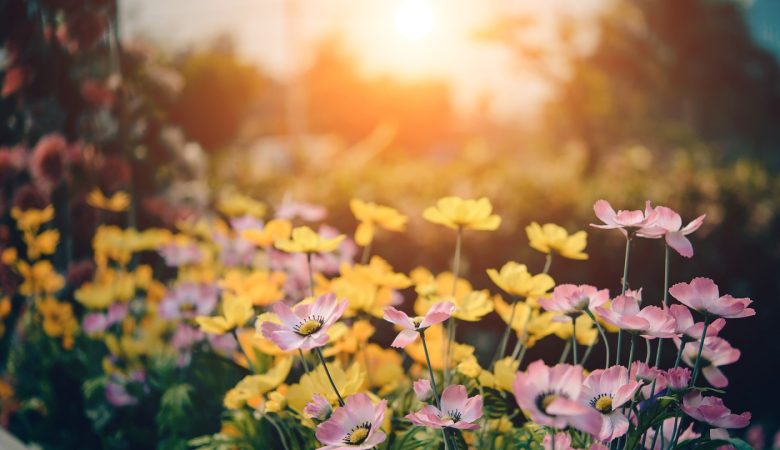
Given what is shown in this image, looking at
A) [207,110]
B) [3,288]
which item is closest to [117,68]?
[3,288]

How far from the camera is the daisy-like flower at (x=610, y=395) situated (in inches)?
30.6

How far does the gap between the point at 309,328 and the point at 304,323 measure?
25mm

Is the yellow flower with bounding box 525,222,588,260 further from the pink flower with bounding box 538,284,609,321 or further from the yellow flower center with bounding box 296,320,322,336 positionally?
the yellow flower center with bounding box 296,320,322,336

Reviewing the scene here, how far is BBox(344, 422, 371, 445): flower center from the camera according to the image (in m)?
0.85

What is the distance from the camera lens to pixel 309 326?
0.93 m

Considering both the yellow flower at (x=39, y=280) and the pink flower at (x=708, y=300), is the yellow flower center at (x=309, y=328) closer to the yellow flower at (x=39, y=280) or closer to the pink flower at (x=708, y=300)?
the pink flower at (x=708, y=300)

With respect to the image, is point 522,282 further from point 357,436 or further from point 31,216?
point 31,216

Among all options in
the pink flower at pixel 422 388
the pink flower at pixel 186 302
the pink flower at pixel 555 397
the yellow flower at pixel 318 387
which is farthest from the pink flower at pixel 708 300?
the pink flower at pixel 186 302

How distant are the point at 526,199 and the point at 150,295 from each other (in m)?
2.04

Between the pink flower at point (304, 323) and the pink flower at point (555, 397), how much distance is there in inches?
11.5

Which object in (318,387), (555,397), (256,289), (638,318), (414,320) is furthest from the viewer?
(256,289)

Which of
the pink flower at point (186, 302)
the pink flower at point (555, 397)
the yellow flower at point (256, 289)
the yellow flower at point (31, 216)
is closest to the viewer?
the pink flower at point (555, 397)

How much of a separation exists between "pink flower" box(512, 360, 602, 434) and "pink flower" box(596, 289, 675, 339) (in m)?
0.12

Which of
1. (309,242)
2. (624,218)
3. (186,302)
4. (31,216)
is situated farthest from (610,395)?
(31,216)
